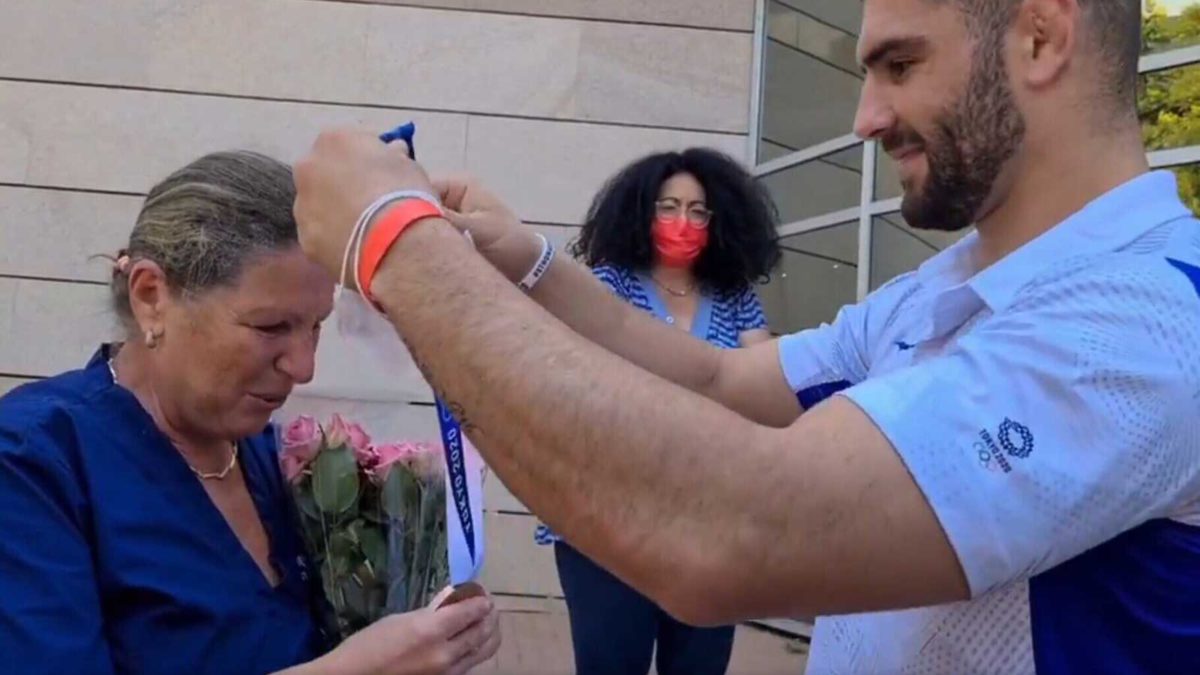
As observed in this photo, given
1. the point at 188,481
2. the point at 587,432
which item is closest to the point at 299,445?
the point at 188,481

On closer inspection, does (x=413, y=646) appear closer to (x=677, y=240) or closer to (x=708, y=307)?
(x=708, y=307)

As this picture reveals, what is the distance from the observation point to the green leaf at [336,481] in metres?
1.99

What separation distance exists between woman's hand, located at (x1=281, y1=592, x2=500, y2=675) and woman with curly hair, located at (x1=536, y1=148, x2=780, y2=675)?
5.61 ft

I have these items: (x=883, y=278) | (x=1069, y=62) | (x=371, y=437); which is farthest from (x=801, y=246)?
(x=1069, y=62)

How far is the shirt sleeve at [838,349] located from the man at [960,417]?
470mm

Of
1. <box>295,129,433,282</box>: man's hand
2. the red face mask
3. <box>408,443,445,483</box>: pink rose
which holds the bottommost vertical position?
<box>408,443,445,483</box>: pink rose

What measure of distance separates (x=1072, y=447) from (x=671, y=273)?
3080mm

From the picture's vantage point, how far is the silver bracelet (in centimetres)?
211

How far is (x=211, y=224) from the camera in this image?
2037 millimetres

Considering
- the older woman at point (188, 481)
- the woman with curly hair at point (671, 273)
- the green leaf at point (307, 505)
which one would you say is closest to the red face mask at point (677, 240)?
the woman with curly hair at point (671, 273)

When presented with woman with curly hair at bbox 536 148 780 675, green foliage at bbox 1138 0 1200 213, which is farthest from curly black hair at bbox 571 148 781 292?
green foliage at bbox 1138 0 1200 213

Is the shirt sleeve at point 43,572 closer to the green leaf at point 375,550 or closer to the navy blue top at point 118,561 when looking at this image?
the navy blue top at point 118,561

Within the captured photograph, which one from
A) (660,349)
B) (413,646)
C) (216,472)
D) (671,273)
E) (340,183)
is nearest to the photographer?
(340,183)

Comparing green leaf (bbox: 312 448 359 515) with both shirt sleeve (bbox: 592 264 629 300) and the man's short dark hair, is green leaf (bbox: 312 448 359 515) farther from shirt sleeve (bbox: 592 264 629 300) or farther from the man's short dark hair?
shirt sleeve (bbox: 592 264 629 300)
